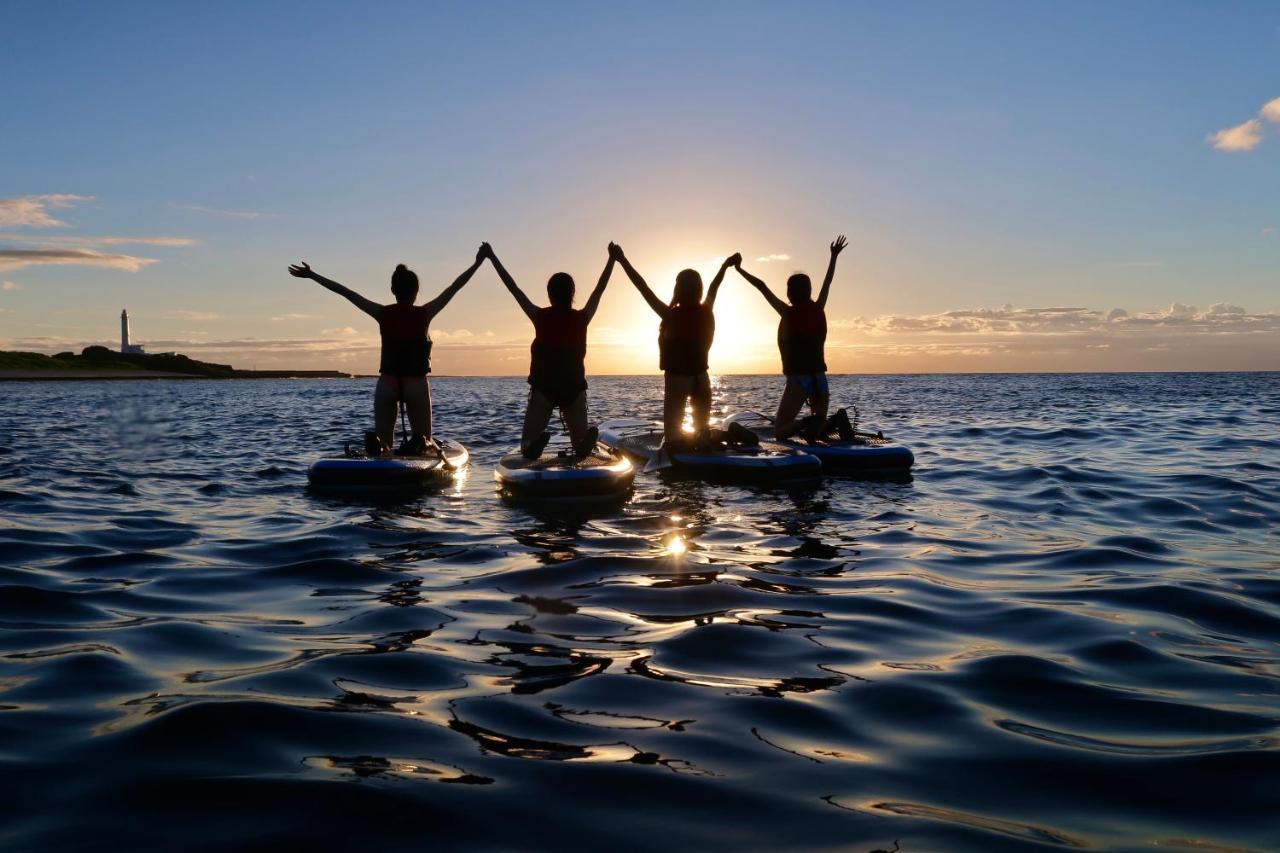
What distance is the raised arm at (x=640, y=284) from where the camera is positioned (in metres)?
12.2

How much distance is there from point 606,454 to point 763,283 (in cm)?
403

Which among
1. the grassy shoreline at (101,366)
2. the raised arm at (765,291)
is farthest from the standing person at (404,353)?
the grassy shoreline at (101,366)

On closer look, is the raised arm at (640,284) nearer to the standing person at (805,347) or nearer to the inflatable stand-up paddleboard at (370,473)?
the standing person at (805,347)

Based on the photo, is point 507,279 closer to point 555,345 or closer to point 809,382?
point 555,345

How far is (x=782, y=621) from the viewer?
5797 millimetres

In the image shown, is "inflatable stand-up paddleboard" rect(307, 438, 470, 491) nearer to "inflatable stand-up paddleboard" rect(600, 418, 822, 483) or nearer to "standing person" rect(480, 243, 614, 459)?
"standing person" rect(480, 243, 614, 459)

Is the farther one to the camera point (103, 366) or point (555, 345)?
point (103, 366)

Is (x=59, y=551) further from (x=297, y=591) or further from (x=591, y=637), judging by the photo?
(x=591, y=637)

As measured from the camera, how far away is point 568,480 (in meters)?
10.9

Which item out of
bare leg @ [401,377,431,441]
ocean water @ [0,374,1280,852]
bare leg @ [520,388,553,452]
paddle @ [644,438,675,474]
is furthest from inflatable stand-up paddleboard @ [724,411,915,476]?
bare leg @ [401,377,431,441]

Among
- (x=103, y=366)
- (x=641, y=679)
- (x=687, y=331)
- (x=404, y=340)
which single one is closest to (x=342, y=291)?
(x=404, y=340)

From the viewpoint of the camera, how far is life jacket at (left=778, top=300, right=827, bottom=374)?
14.8 m

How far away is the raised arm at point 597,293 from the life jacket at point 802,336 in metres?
3.95

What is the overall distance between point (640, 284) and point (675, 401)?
2003mm
